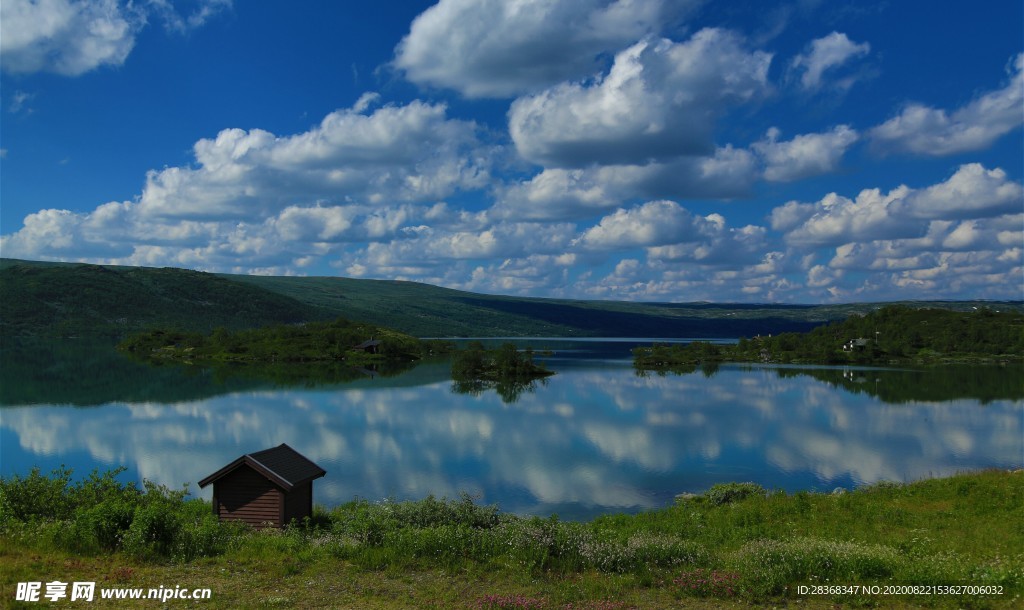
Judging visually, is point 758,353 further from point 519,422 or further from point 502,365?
point 519,422

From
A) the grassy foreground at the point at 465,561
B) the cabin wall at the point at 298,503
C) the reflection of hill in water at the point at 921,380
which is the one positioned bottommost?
the reflection of hill in water at the point at 921,380

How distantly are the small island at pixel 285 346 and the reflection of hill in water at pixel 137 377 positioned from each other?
8776 mm

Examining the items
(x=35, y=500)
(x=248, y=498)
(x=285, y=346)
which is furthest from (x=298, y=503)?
(x=285, y=346)

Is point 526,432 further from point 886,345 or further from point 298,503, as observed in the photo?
point 886,345

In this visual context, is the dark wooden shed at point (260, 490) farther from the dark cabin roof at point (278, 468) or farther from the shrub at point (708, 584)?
the shrub at point (708, 584)

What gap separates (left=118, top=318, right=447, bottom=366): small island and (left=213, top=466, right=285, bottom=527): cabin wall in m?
108

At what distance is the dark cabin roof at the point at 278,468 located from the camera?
1898 cm

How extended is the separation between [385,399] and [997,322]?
165752mm

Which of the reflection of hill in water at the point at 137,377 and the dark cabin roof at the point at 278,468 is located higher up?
the dark cabin roof at the point at 278,468

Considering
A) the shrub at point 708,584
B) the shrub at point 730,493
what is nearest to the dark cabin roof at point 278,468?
the shrub at point 708,584

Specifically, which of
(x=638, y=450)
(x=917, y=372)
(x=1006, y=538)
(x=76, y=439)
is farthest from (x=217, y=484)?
(x=917, y=372)

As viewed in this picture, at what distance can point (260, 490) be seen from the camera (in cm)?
1944

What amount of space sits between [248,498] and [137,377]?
8177cm

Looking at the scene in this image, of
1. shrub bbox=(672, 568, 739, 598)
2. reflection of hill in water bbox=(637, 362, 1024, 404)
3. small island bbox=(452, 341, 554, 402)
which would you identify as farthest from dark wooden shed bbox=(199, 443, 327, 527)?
reflection of hill in water bbox=(637, 362, 1024, 404)
